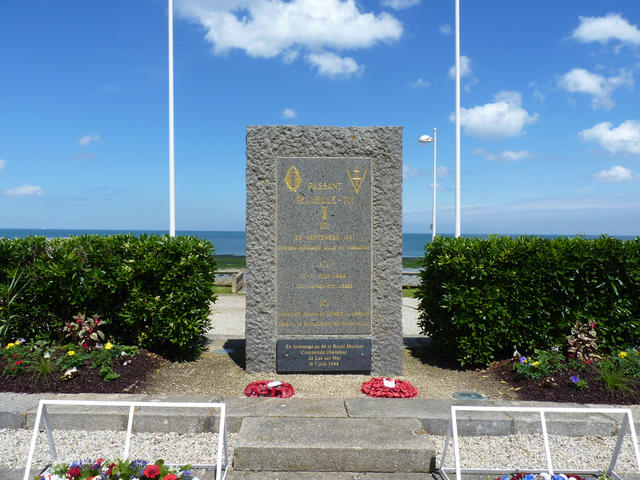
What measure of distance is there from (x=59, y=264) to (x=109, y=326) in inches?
39.2

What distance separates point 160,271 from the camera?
5.27 m

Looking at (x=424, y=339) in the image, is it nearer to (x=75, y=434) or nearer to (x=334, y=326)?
(x=334, y=326)

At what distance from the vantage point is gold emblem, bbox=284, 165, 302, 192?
16.8 feet

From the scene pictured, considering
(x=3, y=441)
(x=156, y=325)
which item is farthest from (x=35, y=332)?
(x=3, y=441)

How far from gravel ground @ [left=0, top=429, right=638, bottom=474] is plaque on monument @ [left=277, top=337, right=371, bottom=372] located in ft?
5.59

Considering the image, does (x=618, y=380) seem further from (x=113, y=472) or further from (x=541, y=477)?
(x=113, y=472)

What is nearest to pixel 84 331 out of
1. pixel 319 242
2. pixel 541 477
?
pixel 319 242

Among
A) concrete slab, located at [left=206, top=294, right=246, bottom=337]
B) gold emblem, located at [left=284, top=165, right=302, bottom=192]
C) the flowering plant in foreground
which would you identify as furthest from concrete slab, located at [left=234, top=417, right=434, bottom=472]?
concrete slab, located at [left=206, top=294, right=246, bottom=337]

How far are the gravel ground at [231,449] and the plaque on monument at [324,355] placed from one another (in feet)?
5.59

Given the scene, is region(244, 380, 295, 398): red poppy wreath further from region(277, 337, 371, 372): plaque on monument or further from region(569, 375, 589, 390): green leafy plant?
region(569, 375, 589, 390): green leafy plant

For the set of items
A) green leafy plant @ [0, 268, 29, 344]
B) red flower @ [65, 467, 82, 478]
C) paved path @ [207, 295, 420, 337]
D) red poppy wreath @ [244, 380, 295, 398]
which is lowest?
paved path @ [207, 295, 420, 337]

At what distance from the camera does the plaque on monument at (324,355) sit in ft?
16.8

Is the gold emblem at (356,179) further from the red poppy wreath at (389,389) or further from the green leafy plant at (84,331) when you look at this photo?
the green leafy plant at (84,331)

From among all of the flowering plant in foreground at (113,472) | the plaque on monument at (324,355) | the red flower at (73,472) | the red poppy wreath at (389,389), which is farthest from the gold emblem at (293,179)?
the red flower at (73,472)
